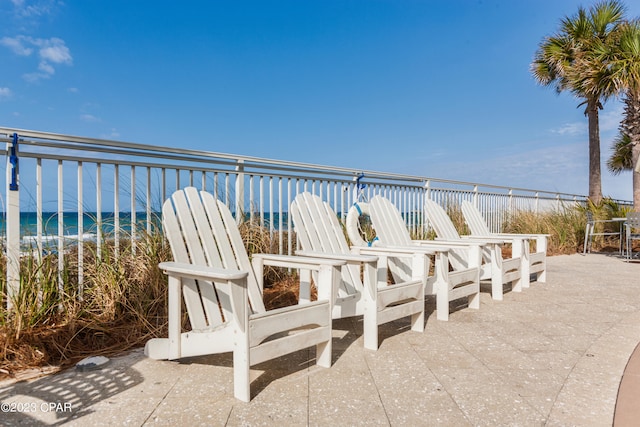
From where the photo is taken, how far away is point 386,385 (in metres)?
1.79

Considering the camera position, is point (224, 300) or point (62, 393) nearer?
point (62, 393)

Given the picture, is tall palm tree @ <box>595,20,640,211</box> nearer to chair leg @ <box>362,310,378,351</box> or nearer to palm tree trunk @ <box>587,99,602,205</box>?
palm tree trunk @ <box>587,99,602,205</box>

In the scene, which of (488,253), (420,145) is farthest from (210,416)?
(420,145)

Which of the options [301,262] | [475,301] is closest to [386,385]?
[301,262]

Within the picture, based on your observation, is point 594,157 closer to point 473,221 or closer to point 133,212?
point 473,221

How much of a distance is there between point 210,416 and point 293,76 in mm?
14260

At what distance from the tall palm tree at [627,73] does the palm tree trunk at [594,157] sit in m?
1.37

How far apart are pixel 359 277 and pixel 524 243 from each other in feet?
8.24

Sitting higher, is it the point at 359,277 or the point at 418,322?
the point at 359,277

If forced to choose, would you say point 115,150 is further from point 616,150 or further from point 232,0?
point 616,150

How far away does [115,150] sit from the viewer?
8.84 ft

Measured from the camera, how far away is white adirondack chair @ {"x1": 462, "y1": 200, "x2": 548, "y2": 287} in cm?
420

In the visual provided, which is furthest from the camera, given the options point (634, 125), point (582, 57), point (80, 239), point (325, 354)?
point (582, 57)

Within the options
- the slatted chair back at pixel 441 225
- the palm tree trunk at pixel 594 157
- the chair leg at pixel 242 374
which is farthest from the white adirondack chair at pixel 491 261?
the palm tree trunk at pixel 594 157
